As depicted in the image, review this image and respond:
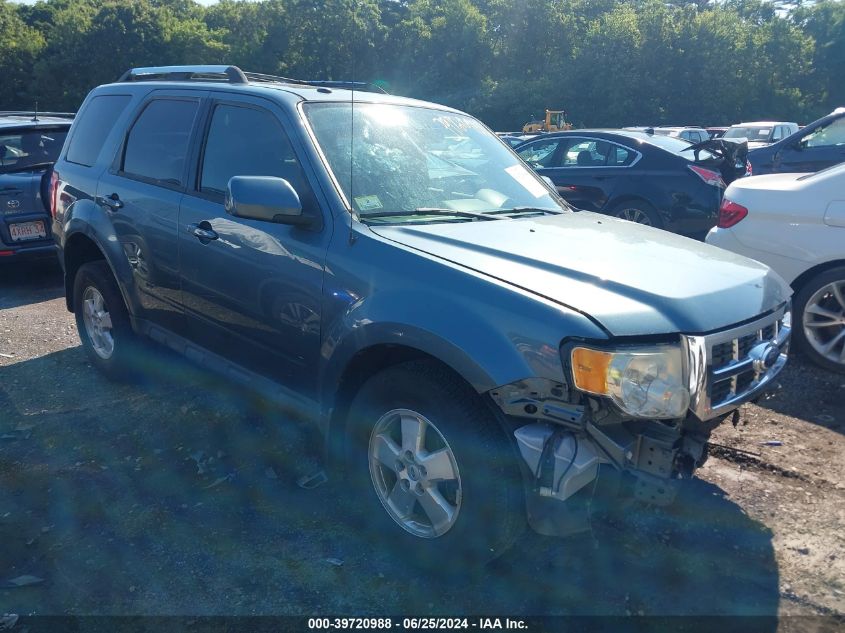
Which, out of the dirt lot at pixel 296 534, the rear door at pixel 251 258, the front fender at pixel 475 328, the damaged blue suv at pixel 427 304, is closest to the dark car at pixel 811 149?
the dirt lot at pixel 296 534

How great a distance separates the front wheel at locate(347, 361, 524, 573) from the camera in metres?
2.71

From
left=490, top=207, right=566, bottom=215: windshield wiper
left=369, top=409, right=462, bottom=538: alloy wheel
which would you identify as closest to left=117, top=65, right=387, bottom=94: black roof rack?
left=490, top=207, right=566, bottom=215: windshield wiper

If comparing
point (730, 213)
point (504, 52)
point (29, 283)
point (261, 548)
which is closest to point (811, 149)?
point (730, 213)

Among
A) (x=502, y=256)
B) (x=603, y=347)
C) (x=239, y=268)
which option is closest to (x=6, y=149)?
(x=239, y=268)

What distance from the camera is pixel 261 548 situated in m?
3.31

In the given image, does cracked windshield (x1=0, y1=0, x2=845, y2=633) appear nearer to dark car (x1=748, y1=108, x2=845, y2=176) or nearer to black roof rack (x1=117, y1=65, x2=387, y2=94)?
black roof rack (x1=117, y1=65, x2=387, y2=94)

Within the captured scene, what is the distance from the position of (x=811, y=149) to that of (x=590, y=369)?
8.99m

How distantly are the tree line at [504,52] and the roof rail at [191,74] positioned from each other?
3947 cm

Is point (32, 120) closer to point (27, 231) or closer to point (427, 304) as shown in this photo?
point (27, 231)

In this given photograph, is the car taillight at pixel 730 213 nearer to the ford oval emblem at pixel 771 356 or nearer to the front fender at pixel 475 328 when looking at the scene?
the ford oval emblem at pixel 771 356

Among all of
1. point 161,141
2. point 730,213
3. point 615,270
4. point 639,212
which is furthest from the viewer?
point 639,212

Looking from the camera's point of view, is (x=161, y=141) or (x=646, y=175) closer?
(x=161, y=141)

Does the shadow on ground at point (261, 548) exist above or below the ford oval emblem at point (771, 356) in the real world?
below

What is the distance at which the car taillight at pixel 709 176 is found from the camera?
8.73 meters
